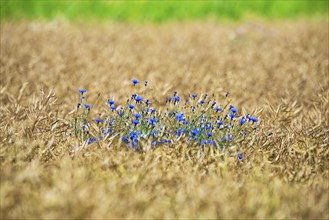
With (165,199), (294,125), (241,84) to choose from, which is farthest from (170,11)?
(165,199)

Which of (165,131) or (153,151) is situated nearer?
(153,151)

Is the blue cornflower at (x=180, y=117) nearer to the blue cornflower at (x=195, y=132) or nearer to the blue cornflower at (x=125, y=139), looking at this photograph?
the blue cornflower at (x=195, y=132)

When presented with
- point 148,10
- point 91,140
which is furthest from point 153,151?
point 148,10

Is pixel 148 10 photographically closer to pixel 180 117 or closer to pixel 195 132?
Answer: pixel 180 117

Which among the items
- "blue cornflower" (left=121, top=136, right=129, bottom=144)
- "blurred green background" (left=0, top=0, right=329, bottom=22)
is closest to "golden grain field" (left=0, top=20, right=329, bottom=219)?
"blue cornflower" (left=121, top=136, right=129, bottom=144)

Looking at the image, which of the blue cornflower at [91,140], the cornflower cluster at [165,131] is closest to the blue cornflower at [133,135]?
the cornflower cluster at [165,131]
